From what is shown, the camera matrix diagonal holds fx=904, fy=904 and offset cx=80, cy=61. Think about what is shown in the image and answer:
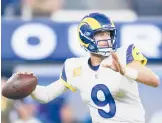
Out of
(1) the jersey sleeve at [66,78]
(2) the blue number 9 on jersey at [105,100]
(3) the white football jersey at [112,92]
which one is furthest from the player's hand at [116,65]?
(1) the jersey sleeve at [66,78]

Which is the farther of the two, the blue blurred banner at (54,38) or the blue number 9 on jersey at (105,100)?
the blue blurred banner at (54,38)

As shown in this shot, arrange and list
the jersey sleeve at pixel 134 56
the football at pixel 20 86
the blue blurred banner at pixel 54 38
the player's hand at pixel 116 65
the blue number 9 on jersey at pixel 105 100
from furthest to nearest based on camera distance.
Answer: the blue blurred banner at pixel 54 38
the football at pixel 20 86
the blue number 9 on jersey at pixel 105 100
the jersey sleeve at pixel 134 56
the player's hand at pixel 116 65

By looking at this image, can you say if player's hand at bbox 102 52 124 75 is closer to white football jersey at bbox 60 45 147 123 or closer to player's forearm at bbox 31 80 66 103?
white football jersey at bbox 60 45 147 123

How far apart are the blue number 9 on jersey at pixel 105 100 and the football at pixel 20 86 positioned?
0.39 metres

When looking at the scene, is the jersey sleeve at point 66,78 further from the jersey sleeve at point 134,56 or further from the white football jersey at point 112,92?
the jersey sleeve at point 134,56

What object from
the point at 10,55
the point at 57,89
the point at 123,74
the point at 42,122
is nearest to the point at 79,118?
the point at 42,122

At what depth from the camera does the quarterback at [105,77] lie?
17.3 feet

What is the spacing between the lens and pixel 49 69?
8344mm

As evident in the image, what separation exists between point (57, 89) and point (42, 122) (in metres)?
2.70

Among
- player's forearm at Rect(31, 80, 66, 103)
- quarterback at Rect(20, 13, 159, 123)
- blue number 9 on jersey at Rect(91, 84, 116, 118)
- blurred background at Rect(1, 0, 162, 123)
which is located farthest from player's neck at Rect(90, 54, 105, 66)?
blurred background at Rect(1, 0, 162, 123)

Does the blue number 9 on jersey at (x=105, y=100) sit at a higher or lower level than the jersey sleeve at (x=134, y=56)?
lower

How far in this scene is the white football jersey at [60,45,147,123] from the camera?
5285 mm

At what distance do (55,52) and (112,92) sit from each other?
2.99 metres

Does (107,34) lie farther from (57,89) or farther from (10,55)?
(10,55)
